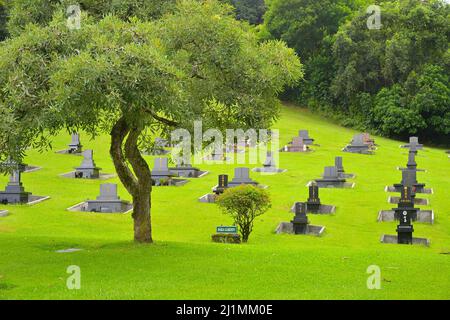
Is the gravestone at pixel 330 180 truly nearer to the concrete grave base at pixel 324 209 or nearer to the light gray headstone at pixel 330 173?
the light gray headstone at pixel 330 173

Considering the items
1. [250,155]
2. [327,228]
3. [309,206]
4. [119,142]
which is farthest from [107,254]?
[250,155]

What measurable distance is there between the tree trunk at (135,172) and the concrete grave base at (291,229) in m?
8.78

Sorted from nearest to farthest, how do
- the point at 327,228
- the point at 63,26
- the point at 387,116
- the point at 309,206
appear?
the point at 63,26 → the point at 327,228 → the point at 309,206 → the point at 387,116

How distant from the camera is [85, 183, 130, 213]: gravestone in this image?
3353 centimetres

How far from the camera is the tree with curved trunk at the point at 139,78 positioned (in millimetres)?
17172

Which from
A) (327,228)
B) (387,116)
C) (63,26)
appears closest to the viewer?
(63,26)

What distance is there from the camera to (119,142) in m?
21.6

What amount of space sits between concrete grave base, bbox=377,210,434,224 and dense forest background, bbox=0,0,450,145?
3870 cm

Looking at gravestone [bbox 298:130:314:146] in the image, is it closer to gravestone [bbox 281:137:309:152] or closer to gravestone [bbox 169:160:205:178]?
gravestone [bbox 281:137:309:152]

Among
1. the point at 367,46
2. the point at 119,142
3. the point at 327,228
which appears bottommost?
the point at 327,228

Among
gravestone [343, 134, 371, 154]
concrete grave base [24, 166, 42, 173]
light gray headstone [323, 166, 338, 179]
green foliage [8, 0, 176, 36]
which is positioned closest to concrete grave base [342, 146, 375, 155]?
gravestone [343, 134, 371, 154]

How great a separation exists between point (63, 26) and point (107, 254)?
19.9 ft

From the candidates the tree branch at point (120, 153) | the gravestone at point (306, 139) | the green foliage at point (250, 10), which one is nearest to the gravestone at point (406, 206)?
the tree branch at point (120, 153)

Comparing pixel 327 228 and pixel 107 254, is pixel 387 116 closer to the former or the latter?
pixel 327 228
